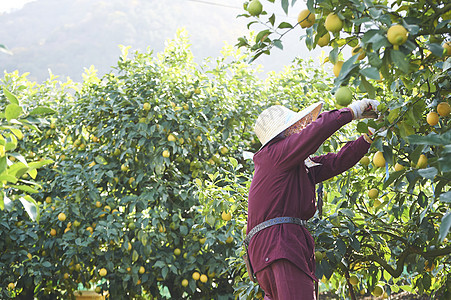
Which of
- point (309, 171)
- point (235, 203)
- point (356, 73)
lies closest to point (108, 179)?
point (235, 203)

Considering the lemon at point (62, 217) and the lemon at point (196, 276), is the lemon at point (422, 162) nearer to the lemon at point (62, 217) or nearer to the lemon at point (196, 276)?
the lemon at point (196, 276)

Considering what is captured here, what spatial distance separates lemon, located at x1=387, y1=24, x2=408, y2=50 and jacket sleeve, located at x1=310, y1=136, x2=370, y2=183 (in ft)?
3.34

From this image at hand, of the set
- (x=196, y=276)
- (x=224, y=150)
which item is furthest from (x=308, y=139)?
(x=224, y=150)

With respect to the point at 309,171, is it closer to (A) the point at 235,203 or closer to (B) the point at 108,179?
(A) the point at 235,203

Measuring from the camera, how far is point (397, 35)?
101cm

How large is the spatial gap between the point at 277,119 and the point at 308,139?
0.24 meters

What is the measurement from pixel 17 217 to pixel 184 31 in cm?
211

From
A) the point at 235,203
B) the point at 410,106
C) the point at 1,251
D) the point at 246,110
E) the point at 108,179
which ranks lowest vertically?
the point at 1,251

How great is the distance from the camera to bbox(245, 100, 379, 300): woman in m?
1.81

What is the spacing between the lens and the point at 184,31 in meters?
4.51

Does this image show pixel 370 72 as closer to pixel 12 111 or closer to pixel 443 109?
pixel 443 109

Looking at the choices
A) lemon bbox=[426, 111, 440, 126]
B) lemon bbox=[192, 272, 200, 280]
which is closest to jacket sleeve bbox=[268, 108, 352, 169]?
lemon bbox=[426, 111, 440, 126]

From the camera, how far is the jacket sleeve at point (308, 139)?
5.82ft

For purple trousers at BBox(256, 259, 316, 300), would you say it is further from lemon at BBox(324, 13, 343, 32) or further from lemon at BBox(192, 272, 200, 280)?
lemon at BBox(192, 272, 200, 280)
